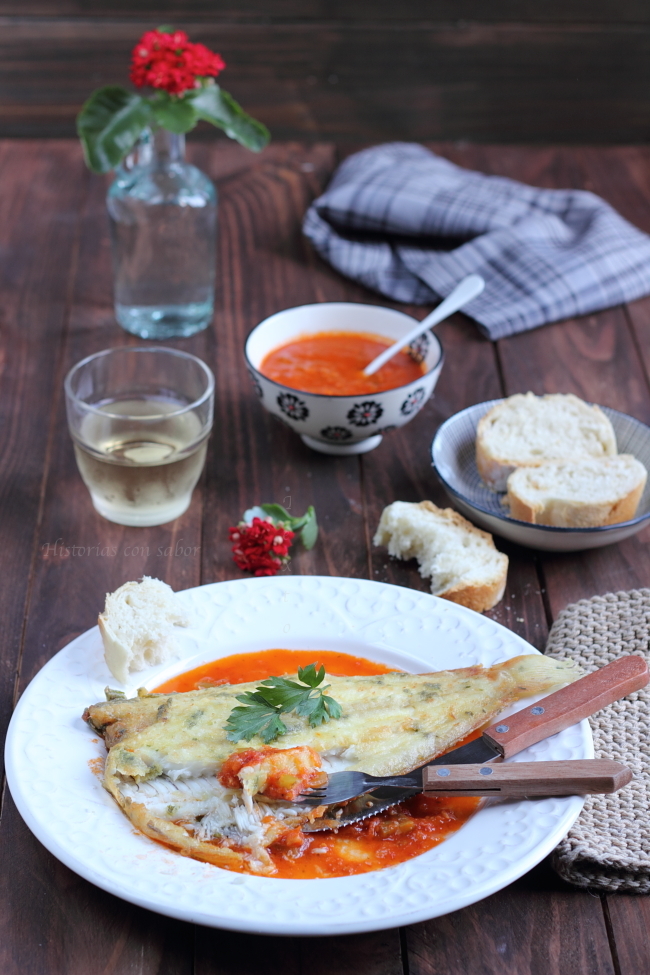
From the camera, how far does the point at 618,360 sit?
110 inches

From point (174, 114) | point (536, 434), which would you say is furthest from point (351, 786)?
point (174, 114)

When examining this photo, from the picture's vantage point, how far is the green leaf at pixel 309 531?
2.10 metres

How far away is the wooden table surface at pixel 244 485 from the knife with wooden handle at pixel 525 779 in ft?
0.53

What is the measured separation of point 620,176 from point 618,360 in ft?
4.21

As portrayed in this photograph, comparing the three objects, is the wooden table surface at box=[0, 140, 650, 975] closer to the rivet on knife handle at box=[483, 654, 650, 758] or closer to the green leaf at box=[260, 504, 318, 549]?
the green leaf at box=[260, 504, 318, 549]

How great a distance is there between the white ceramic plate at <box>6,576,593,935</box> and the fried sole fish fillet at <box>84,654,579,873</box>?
0.14 ft

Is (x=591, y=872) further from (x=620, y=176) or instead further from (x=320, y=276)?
(x=620, y=176)

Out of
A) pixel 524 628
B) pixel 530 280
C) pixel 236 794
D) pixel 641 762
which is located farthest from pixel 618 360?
pixel 236 794

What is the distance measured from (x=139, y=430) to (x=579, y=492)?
944 mm

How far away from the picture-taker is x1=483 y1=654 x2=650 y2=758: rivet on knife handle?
1.44m

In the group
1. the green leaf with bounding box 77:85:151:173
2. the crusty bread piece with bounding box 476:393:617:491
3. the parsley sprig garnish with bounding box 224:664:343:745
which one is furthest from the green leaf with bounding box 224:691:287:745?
the green leaf with bounding box 77:85:151:173

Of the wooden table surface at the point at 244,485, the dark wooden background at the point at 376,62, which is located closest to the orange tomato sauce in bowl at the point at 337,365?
the wooden table surface at the point at 244,485

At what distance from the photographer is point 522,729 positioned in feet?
4.75

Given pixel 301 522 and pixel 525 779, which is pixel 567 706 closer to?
pixel 525 779
